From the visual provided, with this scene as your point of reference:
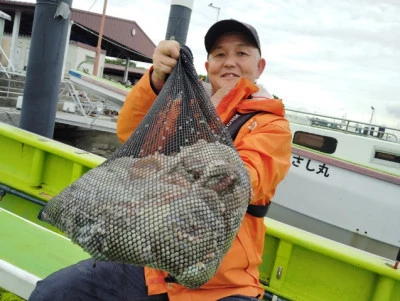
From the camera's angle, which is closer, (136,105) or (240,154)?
(240,154)

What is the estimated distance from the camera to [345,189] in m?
6.70

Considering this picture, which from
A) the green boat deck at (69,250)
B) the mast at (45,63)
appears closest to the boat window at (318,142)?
the green boat deck at (69,250)

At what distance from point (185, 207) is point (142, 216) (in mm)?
132

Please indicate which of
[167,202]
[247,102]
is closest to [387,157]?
[247,102]

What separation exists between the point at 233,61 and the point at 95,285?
4.47 ft

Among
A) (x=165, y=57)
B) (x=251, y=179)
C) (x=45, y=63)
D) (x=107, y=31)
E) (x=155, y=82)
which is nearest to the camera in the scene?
(x=251, y=179)

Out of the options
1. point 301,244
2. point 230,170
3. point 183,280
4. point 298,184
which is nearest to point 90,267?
point 183,280

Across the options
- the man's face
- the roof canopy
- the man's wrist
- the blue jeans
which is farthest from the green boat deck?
the roof canopy

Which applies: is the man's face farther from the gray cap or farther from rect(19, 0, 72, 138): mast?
rect(19, 0, 72, 138): mast

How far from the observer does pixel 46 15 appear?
400cm

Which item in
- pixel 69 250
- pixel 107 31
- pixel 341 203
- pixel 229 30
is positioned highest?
pixel 107 31

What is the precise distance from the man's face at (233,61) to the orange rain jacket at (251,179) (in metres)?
0.17

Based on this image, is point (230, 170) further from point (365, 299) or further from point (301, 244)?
point (365, 299)

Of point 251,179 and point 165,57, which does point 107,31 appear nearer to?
point 165,57
